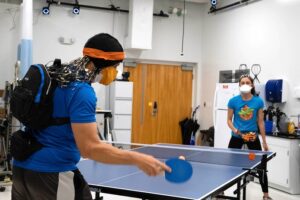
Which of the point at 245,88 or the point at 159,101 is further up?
the point at 245,88

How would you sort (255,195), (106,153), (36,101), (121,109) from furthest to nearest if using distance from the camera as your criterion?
(121,109), (255,195), (36,101), (106,153)

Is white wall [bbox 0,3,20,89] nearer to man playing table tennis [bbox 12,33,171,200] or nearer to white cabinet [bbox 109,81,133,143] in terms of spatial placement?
white cabinet [bbox 109,81,133,143]

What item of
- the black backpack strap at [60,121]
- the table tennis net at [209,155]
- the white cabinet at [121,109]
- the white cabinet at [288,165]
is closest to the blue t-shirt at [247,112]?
the table tennis net at [209,155]

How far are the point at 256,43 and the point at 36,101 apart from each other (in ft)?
20.6

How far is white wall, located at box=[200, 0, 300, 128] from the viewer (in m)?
6.44

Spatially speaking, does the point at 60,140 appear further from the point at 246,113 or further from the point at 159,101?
the point at 159,101

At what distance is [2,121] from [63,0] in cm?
316

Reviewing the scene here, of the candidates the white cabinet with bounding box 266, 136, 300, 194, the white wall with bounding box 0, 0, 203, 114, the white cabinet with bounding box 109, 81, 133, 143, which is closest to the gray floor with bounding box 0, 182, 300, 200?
the white cabinet with bounding box 266, 136, 300, 194

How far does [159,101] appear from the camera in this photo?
29.2ft

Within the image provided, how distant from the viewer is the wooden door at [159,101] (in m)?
8.73

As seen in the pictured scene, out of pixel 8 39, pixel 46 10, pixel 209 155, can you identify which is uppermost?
pixel 46 10

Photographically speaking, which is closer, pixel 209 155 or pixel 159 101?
pixel 209 155

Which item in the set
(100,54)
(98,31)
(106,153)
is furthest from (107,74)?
(98,31)

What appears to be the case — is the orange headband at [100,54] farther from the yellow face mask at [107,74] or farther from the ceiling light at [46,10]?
the ceiling light at [46,10]
